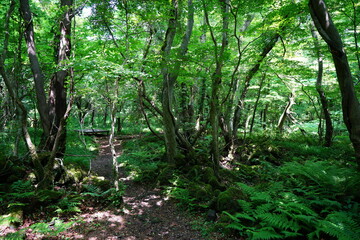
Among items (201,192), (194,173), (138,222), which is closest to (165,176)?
(194,173)

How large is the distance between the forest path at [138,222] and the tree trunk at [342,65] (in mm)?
3868

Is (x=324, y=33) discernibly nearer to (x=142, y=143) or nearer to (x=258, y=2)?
(x=258, y=2)

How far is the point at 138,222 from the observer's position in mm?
4363

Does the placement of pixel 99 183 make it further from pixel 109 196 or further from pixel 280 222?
pixel 280 222

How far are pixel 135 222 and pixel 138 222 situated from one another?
6 cm

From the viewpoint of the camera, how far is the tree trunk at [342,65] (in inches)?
166

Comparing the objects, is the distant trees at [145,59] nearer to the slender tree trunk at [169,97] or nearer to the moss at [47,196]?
the slender tree trunk at [169,97]

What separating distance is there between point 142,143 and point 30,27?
8.26m

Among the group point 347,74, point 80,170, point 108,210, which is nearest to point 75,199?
point 108,210

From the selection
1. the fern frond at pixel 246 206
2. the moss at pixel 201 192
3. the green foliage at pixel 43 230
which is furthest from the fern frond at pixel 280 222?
the green foliage at pixel 43 230

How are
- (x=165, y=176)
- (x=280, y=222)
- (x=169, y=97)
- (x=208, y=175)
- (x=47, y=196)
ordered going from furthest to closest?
(x=169, y=97) < (x=165, y=176) < (x=208, y=175) < (x=47, y=196) < (x=280, y=222)

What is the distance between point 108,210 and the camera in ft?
15.5

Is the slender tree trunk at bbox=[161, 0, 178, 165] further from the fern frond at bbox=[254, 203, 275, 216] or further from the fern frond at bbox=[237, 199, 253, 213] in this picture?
the fern frond at bbox=[254, 203, 275, 216]

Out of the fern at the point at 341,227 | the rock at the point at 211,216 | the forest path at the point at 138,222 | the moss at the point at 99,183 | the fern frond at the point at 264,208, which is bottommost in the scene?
the forest path at the point at 138,222
